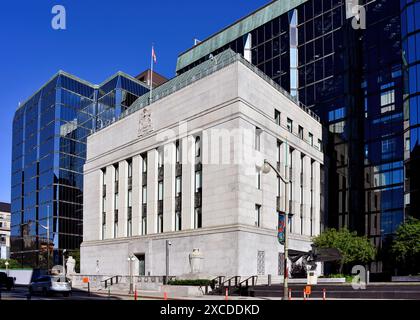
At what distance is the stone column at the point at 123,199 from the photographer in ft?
209

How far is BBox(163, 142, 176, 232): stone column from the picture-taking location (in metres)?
55.6

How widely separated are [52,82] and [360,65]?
250ft

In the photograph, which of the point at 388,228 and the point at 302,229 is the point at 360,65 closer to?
the point at 388,228

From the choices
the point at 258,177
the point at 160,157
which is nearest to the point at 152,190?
the point at 160,157

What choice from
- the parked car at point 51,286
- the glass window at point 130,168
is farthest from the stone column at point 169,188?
the parked car at point 51,286

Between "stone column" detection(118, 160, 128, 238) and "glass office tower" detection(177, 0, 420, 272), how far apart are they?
1113 inches

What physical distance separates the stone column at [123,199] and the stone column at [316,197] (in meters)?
25.1

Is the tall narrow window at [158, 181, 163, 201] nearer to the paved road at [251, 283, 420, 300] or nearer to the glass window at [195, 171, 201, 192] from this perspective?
the glass window at [195, 171, 201, 192]

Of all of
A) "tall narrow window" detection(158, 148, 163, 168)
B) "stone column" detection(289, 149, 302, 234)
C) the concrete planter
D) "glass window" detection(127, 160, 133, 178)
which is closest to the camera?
the concrete planter

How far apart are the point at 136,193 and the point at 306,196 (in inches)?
867

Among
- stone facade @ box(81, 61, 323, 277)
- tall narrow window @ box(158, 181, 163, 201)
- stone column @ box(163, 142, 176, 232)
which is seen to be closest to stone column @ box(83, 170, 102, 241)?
stone facade @ box(81, 61, 323, 277)

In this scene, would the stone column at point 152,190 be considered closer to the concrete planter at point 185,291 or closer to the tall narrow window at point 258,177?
the tall narrow window at point 258,177

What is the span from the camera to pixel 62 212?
11412 cm

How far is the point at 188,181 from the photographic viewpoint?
5356 centimetres
